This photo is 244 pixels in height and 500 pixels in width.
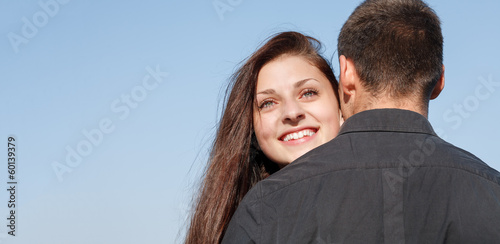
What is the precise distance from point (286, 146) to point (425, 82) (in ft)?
5.78

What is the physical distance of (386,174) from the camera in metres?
2.11

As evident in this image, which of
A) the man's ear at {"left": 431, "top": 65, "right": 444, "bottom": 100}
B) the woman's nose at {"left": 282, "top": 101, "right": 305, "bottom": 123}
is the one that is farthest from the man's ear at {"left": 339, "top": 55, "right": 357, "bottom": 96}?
the woman's nose at {"left": 282, "top": 101, "right": 305, "bottom": 123}

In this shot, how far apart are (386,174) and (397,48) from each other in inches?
23.5

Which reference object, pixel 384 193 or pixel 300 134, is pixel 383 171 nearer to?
pixel 384 193

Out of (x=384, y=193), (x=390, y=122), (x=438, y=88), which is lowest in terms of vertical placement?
(x=384, y=193)

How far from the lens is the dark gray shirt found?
6.76 ft

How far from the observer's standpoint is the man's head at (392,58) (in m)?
2.33

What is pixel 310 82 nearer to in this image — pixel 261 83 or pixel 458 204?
pixel 261 83

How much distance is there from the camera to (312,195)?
2158 mm

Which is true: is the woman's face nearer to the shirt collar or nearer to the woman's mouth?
the woman's mouth

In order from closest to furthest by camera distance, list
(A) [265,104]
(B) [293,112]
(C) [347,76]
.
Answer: (C) [347,76], (B) [293,112], (A) [265,104]

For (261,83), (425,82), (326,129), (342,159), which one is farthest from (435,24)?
(261,83)

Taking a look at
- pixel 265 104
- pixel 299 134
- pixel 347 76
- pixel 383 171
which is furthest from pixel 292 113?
pixel 383 171

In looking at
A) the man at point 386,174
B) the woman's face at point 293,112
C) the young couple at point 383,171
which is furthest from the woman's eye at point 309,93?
the man at point 386,174
